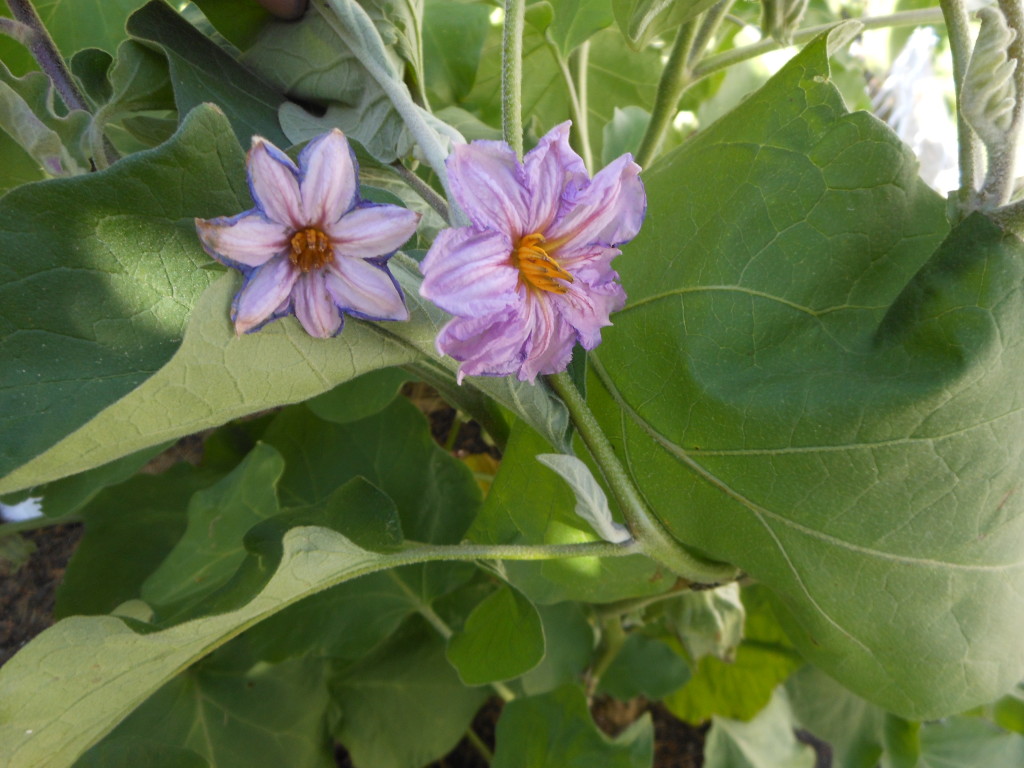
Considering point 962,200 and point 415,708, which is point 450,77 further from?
point 415,708

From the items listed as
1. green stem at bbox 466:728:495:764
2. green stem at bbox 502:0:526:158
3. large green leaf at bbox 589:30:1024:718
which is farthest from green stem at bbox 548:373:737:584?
green stem at bbox 466:728:495:764

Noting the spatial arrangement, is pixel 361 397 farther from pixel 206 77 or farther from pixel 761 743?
pixel 761 743

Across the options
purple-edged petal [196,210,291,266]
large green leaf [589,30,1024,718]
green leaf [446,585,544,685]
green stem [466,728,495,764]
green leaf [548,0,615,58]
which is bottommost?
green stem [466,728,495,764]

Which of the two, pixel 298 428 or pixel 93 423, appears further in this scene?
pixel 298 428

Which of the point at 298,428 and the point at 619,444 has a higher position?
the point at 619,444

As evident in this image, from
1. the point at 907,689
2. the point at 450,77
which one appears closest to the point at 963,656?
the point at 907,689

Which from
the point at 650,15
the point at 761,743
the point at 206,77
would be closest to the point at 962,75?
the point at 650,15

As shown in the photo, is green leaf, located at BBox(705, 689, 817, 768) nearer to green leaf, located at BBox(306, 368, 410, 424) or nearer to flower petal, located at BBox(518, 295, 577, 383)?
green leaf, located at BBox(306, 368, 410, 424)
